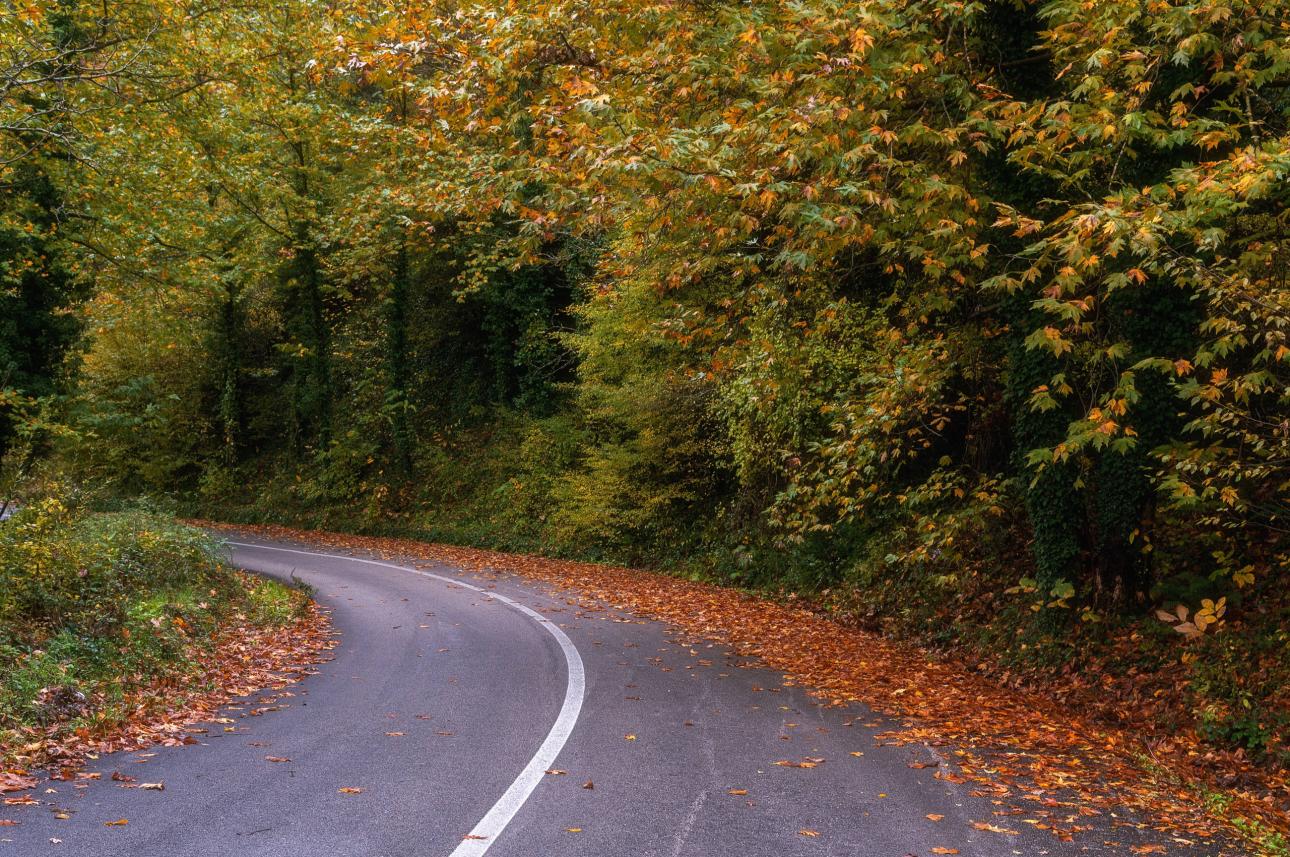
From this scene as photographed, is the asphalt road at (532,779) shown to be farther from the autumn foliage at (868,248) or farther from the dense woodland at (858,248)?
the dense woodland at (858,248)

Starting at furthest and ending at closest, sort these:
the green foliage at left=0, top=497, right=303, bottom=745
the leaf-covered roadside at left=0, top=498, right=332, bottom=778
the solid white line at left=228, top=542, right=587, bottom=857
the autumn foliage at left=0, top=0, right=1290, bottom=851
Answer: the autumn foliage at left=0, top=0, right=1290, bottom=851
the green foliage at left=0, top=497, right=303, bottom=745
the leaf-covered roadside at left=0, top=498, right=332, bottom=778
the solid white line at left=228, top=542, right=587, bottom=857

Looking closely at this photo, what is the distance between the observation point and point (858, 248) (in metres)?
11.3

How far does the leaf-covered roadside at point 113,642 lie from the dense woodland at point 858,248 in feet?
10.7

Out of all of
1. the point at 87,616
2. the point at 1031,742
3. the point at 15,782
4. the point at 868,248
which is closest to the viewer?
the point at 15,782

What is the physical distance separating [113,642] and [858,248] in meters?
9.11

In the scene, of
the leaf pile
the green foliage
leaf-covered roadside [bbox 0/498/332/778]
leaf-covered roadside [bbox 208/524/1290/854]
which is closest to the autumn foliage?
leaf-covered roadside [bbox 208/524/1290/854]

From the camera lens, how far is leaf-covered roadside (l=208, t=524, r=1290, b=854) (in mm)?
5832

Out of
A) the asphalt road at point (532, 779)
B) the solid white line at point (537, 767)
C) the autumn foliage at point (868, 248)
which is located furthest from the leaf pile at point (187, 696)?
the autumn foliage at point (868, 248)

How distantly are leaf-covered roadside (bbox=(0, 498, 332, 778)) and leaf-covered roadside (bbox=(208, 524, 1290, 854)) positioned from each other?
5617 mm

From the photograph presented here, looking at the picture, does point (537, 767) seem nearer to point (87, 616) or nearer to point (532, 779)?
point (532, 779)

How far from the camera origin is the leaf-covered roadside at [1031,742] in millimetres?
5832

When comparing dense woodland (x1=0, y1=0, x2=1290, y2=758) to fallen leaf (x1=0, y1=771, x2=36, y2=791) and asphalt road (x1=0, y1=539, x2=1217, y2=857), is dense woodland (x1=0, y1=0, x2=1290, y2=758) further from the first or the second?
fallen leaf (x1=0, y1=771, x2=36, y2=791)

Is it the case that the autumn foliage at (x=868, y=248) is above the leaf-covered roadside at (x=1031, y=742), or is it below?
above

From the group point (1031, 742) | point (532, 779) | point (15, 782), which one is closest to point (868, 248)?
point (1031, 742)
